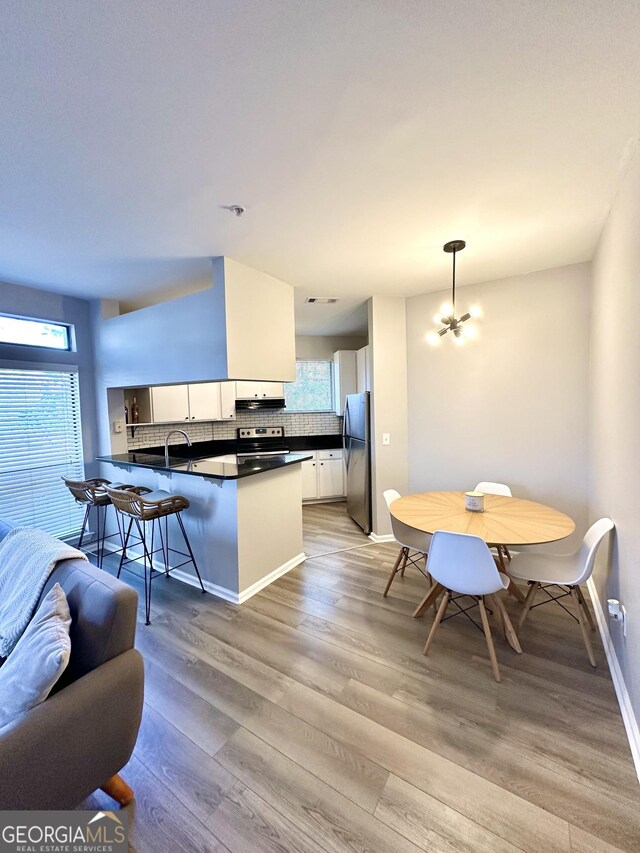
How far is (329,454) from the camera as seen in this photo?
213 inches

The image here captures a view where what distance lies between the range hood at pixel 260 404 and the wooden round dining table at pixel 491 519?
8.90 ft

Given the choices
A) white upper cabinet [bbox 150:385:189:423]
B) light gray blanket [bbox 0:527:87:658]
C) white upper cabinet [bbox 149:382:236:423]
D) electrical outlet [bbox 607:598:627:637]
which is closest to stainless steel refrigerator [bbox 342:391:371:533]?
white upper cabinet [bbox 149:382:236:423]

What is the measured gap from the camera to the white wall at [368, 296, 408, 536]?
3.63m

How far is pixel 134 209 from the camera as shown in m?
1.90

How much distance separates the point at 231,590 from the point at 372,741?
1.52 metres

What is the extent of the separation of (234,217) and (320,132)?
0.81 meters

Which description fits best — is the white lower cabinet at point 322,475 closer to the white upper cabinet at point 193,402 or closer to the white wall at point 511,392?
the white upper cabinet at point 193,402

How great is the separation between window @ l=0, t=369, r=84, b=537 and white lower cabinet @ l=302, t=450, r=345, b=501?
2944mm

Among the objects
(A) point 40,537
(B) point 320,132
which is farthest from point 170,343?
(B) point 320,132

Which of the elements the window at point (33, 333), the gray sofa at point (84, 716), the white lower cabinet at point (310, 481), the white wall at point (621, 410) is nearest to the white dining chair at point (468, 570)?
the white wall at point (621, 410)

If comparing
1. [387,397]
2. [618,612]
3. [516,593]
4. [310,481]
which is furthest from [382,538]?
[618,612]

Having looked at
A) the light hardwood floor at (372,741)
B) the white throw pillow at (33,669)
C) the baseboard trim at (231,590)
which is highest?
the white throw pillow at (33,669)

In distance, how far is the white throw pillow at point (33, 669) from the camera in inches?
41.4

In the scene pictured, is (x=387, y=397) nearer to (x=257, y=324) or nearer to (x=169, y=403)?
(x=257, y=324)
